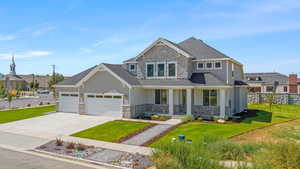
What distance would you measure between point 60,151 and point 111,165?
3.78m

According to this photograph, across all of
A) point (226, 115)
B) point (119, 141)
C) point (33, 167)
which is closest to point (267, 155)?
point (119, 141)

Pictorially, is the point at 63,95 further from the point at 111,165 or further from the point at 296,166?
the point at 296,166

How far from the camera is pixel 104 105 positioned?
23.1 m

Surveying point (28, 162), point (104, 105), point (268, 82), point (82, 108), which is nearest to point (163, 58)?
point (104, 105)

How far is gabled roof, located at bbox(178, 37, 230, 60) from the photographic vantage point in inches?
884

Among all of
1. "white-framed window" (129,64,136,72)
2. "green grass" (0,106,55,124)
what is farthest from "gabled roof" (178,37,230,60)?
"green grass" (0,106,55,124)

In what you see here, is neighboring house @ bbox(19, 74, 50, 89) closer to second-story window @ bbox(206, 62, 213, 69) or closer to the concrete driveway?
the concrete driveway

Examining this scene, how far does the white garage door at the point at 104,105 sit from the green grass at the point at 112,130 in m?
2.85

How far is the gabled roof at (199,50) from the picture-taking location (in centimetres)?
2244

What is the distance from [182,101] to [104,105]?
8096 mm

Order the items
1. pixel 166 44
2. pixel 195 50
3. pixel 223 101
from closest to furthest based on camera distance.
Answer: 1. pixel 223 101
2. pixel 166 44
3. pixel 195 50

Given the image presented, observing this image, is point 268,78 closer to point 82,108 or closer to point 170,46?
point 170,46

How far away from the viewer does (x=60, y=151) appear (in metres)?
12.1

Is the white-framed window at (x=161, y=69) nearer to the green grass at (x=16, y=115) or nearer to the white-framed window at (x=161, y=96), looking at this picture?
the white-framed window at (x=161, y=96)
